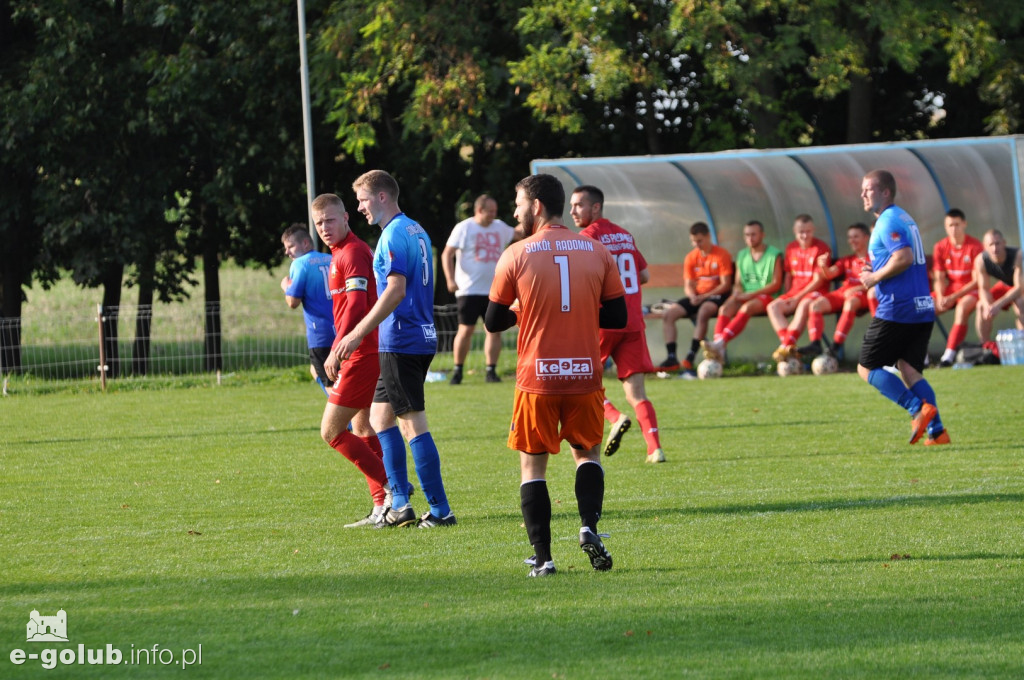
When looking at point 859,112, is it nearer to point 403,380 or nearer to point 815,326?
point 815,326

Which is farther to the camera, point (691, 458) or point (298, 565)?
point (691, 458)

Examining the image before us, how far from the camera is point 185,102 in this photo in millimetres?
23625

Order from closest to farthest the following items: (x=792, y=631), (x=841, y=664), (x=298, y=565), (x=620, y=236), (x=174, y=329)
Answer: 1. (x=841, y=664)
2. (x=792, y=631)
3. (x=298, y=565)
4. (x=620, y=236)
5. (x=174, y=329)

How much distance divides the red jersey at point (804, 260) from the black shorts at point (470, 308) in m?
4.19

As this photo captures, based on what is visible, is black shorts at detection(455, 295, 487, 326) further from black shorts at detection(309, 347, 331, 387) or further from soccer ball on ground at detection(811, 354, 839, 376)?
black shorts at detection(309, 347, 331, 387)

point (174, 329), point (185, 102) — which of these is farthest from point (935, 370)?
point (185, 102)

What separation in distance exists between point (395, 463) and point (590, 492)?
5.56ft

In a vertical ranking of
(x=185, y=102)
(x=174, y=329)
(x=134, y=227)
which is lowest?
(x=174, y=329)

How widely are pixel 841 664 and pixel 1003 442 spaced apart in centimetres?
624

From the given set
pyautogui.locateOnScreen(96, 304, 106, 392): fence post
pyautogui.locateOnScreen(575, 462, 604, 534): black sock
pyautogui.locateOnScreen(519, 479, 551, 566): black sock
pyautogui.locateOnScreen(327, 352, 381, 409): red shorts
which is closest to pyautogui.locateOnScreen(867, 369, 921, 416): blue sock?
pyautogui.locateOnScreen(327, 352, 381, 409): red shorts

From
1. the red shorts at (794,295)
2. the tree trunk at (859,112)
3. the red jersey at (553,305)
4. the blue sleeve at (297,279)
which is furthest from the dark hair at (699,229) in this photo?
the red jersey at (553,305)

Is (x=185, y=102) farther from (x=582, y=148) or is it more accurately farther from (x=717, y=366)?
(x=717, y=366)

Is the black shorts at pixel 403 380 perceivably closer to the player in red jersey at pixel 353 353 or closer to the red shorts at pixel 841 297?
the player in red jersey at pixel 353 353

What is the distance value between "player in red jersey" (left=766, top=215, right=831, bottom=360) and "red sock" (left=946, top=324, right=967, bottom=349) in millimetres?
1655
